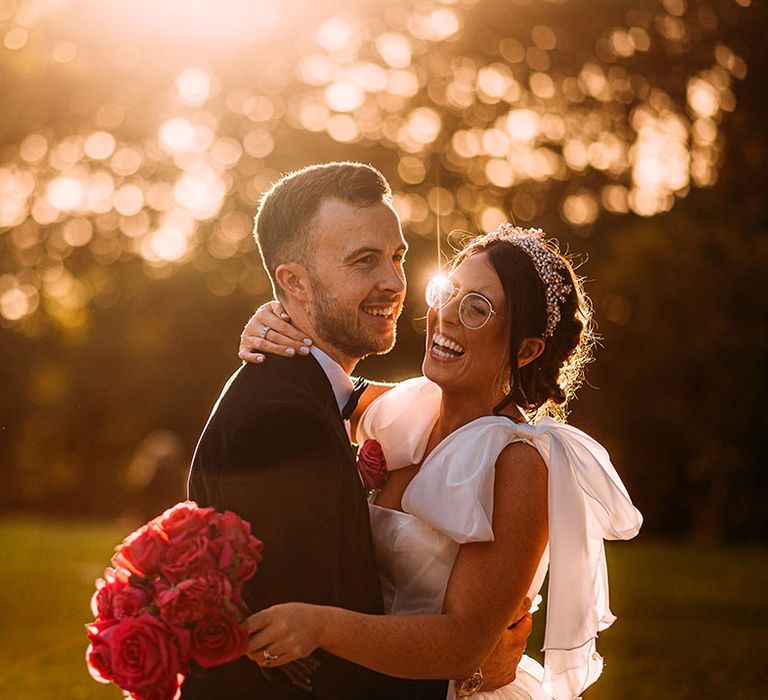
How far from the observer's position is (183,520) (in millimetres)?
3629

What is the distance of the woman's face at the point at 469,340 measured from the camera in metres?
4.66

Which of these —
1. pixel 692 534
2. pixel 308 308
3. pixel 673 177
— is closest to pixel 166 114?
pixel 673 177

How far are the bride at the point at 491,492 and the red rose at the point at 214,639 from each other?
445 millimetres

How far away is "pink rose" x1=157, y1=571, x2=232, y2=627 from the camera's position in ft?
11.4

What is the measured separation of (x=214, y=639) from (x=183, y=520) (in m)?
0.36

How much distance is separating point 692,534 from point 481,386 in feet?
80.6

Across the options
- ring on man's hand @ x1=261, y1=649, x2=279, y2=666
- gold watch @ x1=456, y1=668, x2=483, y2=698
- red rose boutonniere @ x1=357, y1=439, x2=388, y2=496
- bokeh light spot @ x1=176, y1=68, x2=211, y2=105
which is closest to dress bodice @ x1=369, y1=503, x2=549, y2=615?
red rose boutonniere @ x1=357, y1=439, x2=388, y2=496

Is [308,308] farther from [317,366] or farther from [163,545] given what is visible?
[163,545]

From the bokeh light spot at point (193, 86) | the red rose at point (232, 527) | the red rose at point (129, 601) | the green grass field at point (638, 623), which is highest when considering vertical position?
the bokeh light spot at point (193, 86)

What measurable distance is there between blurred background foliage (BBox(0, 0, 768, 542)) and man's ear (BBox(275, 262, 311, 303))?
32.3ft

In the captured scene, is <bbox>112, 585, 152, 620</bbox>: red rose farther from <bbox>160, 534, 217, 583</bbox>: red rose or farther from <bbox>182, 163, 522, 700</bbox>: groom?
<bbox>182, 163, 522, 700</bbox>: groom

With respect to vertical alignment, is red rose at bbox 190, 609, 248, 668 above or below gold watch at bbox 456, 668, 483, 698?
above

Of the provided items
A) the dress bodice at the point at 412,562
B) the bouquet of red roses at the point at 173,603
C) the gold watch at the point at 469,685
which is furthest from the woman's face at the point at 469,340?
the bouquet of red roses at the point at 173,603

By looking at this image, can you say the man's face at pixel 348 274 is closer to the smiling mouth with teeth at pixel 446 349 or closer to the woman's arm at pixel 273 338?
the woman's arm at pixel 273 338
